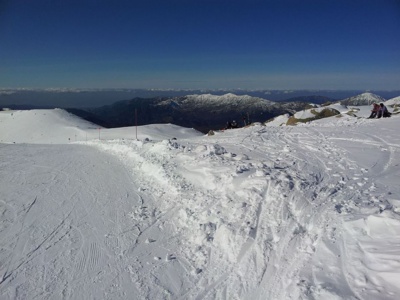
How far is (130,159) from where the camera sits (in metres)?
16.5

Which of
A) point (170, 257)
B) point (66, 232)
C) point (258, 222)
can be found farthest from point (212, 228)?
point (66, 232)

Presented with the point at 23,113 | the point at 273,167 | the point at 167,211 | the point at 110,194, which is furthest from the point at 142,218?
the point at 23,113

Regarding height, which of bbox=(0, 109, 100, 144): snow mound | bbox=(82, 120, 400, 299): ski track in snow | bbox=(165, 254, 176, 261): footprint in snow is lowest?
bbox=(0, 109, 100, 144): snow mound

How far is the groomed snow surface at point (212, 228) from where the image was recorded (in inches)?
214

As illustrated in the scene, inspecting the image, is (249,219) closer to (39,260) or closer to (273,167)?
(273,167)

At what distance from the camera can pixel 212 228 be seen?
7.39 metres

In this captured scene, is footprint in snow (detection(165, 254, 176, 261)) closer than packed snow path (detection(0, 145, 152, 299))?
No

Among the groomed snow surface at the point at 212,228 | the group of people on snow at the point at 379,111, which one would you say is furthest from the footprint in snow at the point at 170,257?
the group of people on snow at the point at 379,111

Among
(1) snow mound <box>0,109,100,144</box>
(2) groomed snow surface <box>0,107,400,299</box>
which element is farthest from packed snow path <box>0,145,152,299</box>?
(1) snow mound <box>0,109,100,144</box>

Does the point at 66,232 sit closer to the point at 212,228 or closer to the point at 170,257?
the point at 170,257

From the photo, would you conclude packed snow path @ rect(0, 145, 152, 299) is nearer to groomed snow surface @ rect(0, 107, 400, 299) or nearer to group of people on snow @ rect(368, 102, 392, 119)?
groomed snow surface @ rect(0, 107, 400, 299)

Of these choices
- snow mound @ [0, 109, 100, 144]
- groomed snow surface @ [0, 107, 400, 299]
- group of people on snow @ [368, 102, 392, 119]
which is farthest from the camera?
snow mound @ [0, 109, 100, 144]

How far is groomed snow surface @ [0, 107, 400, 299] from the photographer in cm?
543

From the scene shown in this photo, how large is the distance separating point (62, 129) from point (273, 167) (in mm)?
50102
